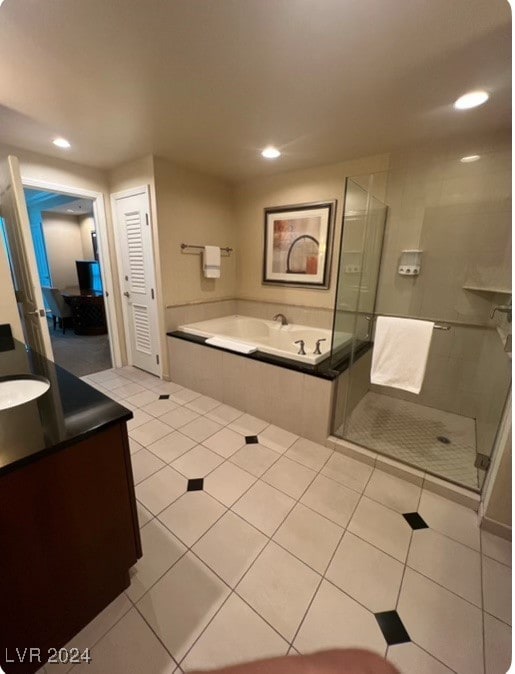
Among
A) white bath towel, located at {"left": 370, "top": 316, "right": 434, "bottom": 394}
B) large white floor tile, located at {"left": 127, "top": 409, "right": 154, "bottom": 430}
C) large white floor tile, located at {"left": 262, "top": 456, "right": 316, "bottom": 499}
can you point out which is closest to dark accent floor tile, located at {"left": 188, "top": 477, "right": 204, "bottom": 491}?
large white floor tile, located at {"left": 262, "top": 456, "right": 316, "bottom": 499}

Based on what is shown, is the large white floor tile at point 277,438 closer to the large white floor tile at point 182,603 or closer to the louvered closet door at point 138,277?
the large white floor tile at point 182,603

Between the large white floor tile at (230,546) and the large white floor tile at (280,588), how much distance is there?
4 centimetres

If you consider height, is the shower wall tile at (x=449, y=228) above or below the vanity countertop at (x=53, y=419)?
above

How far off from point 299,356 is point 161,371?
1757 mm

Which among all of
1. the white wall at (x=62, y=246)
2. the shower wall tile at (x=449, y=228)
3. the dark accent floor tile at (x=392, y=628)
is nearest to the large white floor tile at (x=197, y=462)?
the dark accent floor tile at (x=392, y=628)

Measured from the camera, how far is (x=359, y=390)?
263cm

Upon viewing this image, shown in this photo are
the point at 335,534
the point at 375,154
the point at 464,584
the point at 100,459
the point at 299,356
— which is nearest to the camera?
the point at 100,459

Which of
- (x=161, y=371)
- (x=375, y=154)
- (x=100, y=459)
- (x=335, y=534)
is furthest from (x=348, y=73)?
(x=161, y=371)

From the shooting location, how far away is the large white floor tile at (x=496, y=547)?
1.38 meters

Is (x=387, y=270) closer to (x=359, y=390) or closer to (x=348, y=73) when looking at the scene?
(x=359, y=390)

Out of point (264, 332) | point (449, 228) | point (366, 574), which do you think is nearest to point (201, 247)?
point (264, 332)

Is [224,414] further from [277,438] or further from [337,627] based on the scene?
[337,627]

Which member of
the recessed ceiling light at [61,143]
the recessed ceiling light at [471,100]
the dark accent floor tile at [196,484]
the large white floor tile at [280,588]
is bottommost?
the large white floor tile at [280,588]

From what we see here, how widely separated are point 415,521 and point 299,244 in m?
2.63
